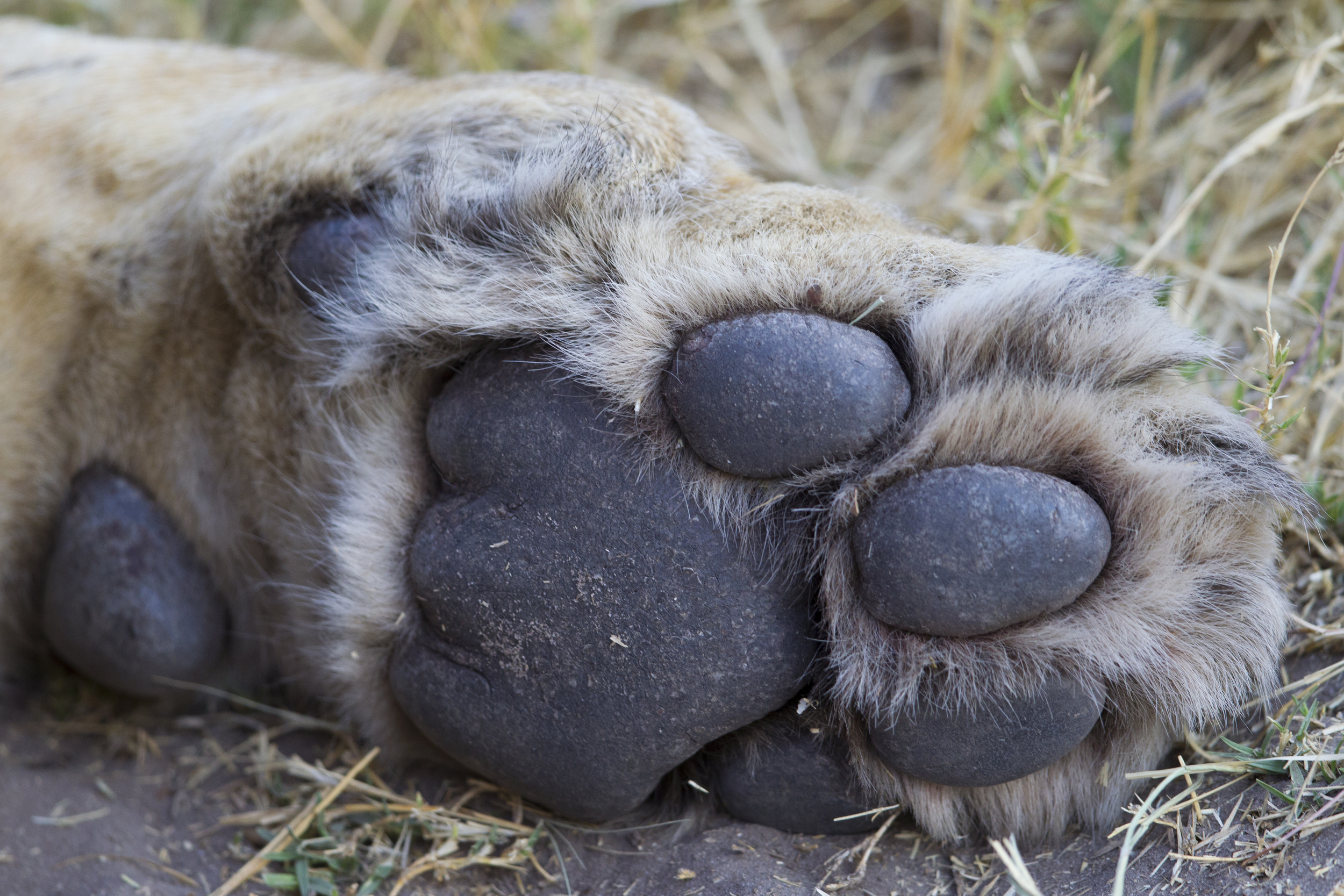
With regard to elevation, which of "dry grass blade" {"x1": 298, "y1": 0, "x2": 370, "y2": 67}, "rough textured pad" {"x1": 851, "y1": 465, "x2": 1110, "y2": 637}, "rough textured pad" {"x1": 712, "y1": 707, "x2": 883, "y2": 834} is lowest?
"rough textured pad" {"x1": 712, "y1": 707, "x2": 883, "y2": 834}

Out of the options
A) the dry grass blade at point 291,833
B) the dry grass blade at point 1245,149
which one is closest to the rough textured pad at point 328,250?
the dry grass blade at point 291,833

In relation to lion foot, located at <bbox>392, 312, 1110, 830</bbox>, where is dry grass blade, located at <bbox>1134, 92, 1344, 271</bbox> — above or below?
above

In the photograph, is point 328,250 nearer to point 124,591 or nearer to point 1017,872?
point 124,591

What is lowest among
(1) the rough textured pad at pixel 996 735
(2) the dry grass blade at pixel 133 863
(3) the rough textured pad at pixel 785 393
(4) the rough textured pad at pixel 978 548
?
(2) the dry grass blade at pixel 133 863

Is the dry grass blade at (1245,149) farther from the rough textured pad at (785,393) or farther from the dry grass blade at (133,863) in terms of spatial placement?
the dry grass blade at (133,863)

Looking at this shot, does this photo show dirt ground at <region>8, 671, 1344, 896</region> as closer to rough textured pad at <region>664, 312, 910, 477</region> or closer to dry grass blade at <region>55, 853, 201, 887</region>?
dry grass blade at <region>55, 853, 201, 887</region>

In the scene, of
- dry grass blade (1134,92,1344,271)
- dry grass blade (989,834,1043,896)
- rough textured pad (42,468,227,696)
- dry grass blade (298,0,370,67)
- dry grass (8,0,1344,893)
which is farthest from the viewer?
dry grass blade (298,0,370,67)

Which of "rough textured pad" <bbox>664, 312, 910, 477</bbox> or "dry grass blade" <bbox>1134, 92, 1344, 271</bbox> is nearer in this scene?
"rough textured pad" <bbox>664, 312, 910, 477</bbox>

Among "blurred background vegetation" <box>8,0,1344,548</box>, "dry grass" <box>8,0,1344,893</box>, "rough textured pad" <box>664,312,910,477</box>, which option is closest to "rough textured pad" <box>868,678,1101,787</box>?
"dry grass" <box>8,0,1344,893</box>
